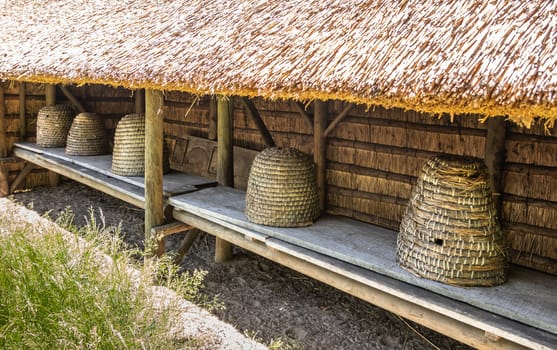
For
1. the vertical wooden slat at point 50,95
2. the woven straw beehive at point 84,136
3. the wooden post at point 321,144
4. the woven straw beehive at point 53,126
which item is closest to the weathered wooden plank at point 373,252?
the wooden post at point 321,144

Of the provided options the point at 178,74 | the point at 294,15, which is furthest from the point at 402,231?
the point at 178,74

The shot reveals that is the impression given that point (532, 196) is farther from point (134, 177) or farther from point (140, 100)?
point (140, 100)

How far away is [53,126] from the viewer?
243 inches

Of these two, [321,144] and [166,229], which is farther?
[166,229]

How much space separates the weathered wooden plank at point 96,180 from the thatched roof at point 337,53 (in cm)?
105

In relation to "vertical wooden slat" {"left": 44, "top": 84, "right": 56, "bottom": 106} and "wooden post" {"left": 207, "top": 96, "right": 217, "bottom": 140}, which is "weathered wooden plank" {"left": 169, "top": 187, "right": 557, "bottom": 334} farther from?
"vertical wooden slat" {"left": 44, "top": 84, "right": 56, "bottom": 106}

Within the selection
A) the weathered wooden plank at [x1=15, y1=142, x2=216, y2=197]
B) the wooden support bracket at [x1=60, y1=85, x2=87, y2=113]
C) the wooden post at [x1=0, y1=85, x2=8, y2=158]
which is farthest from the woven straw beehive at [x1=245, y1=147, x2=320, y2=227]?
the wooden post at [x1=0, y1=85, x2=8, y2=158]

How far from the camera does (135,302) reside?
9.62 feet

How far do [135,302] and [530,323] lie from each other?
6.98 feet

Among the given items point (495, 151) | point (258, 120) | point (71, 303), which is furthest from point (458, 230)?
point (258, 120)

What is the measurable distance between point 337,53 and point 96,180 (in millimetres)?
3158

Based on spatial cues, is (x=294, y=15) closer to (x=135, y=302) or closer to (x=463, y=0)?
(x=463, y=0)

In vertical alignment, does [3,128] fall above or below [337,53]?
below

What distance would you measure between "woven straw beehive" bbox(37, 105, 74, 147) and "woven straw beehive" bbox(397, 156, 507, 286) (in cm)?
505
